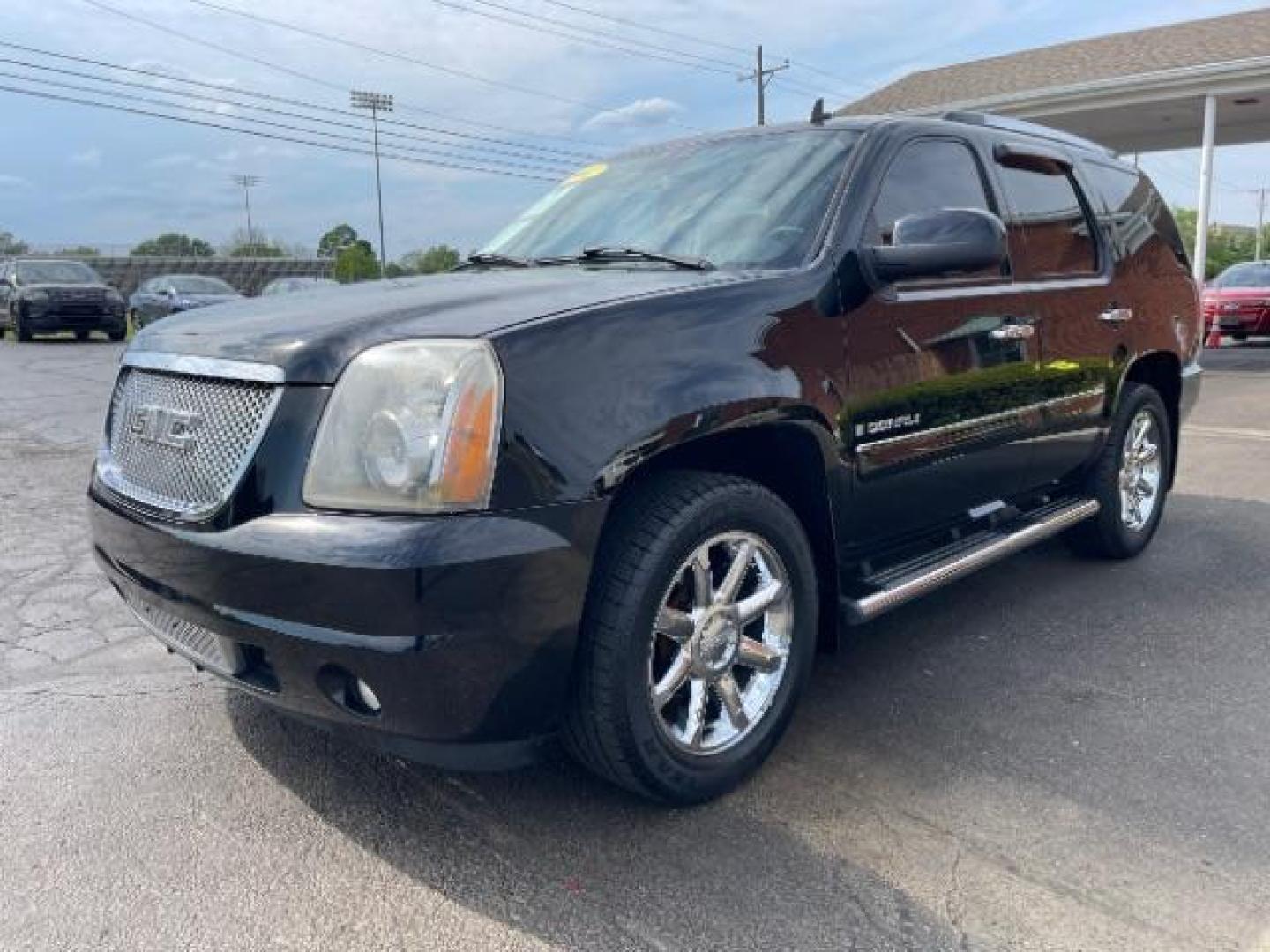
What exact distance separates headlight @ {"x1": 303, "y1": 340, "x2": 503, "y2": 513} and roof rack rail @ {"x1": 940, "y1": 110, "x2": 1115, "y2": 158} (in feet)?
8.09

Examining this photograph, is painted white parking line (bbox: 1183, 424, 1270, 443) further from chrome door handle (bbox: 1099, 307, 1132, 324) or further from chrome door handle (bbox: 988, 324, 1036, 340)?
chrome door handle (bbox: 988, 324, 1036, 340)

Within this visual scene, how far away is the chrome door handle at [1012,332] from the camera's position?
364cm

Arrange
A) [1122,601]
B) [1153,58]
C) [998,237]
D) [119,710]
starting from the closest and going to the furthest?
[998,237], [119,710], [1122,601], [1153,58]

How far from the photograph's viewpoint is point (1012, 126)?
13.9 feet

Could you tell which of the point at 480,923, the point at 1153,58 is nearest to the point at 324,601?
the point at 480,923

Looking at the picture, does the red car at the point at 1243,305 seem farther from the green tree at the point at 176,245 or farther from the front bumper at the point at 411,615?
the green tree at the point at 176,245

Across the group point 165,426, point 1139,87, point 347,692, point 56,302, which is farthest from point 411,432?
point 56,302

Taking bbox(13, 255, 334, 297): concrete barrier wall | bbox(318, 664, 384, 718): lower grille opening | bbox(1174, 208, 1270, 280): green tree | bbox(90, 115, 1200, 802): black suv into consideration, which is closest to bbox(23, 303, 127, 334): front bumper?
bbox(13, 255, 334, 297): concrete barrier wall

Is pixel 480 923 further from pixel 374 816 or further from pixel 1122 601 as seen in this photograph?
pixel 1122 601

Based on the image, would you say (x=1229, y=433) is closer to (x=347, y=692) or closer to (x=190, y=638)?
(x=347, y=692)

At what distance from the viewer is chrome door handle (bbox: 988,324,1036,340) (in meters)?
3.64

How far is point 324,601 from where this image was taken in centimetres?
218

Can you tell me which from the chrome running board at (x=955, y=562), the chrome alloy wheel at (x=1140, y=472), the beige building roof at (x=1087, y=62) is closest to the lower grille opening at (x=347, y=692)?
the chrome running board at (x=955, y=562)

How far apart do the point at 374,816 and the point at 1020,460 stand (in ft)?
8.68
